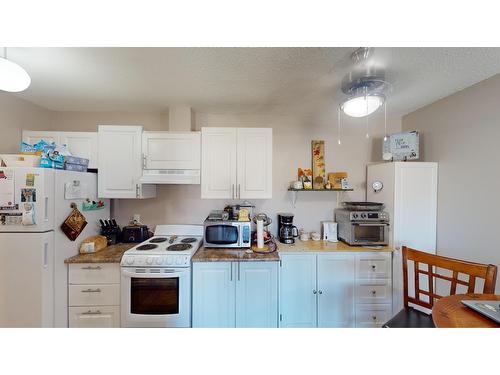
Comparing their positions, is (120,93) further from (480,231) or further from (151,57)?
(480,231)

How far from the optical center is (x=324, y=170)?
2.39m

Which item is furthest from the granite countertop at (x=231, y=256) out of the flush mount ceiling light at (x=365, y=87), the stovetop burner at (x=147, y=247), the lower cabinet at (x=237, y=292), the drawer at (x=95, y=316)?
the flush mount ceiling light at (x=365, y=87)

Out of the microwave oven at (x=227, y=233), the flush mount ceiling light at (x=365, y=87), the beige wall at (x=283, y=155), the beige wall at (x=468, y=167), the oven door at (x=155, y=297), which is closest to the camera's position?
the flush mount ceiling light at (x=365, y=87)

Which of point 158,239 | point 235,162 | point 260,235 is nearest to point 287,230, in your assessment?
point 260,235

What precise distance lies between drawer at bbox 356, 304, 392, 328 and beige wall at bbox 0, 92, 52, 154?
12.2ft

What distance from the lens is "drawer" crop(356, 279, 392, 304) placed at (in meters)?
1.89

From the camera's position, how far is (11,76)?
1078 millimetres

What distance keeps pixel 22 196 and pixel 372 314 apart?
3.14 m

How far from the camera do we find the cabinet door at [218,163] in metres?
2.01

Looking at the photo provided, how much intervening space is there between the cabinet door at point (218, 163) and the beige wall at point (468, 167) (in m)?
2.05

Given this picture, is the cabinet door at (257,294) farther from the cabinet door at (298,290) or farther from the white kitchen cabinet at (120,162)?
the white kitchen cabinet at (120,162)

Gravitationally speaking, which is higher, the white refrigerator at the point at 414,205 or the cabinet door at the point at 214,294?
the white refrigerator at the point at 414,205

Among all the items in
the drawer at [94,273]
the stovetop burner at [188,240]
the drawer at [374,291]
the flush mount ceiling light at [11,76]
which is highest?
Answer: the flush mount ceiling light at [11,76]

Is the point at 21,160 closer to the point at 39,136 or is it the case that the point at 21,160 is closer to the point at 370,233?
the point at 39,136
